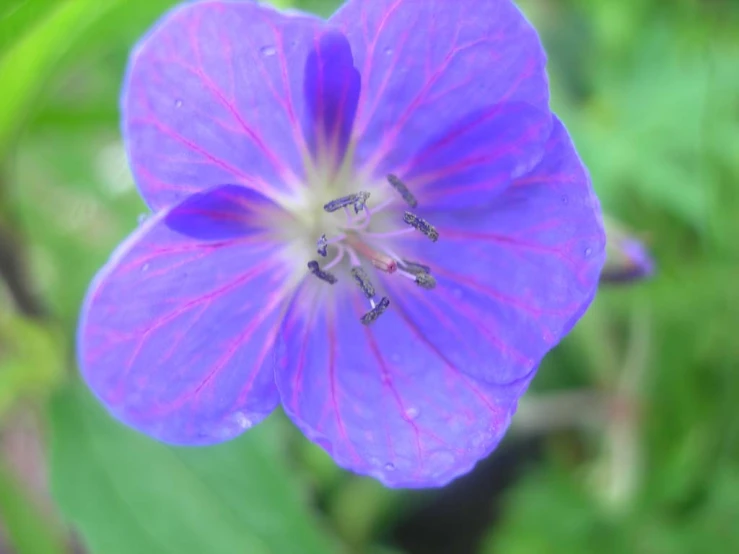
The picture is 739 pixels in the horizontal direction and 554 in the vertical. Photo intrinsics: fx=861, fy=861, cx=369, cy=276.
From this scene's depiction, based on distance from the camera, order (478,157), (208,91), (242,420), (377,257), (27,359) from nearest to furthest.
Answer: (208,91)
(242,420)
(478,157)
(377,257)
(27,359)

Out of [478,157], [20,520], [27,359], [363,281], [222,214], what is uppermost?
[222,214]

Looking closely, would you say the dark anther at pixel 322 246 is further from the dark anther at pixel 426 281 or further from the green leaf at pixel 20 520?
the green leaf at pixel 20 520

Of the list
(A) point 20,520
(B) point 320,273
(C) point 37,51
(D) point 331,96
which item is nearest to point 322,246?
(B) point 320,273

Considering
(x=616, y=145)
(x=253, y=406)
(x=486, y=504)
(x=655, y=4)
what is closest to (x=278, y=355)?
(x=253, y=406)

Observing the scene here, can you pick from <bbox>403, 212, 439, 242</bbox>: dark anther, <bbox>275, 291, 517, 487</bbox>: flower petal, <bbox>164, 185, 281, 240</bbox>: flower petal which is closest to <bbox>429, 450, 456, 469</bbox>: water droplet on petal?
<bbox>275, 291, 517, 487</bbox>: flower petal

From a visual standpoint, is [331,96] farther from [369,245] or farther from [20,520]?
[20,520]

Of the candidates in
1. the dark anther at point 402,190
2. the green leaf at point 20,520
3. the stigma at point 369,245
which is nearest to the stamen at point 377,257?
the stigma at point 369,245

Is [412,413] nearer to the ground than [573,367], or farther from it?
farther from it

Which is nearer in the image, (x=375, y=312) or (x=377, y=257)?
(x=375, y=312)
